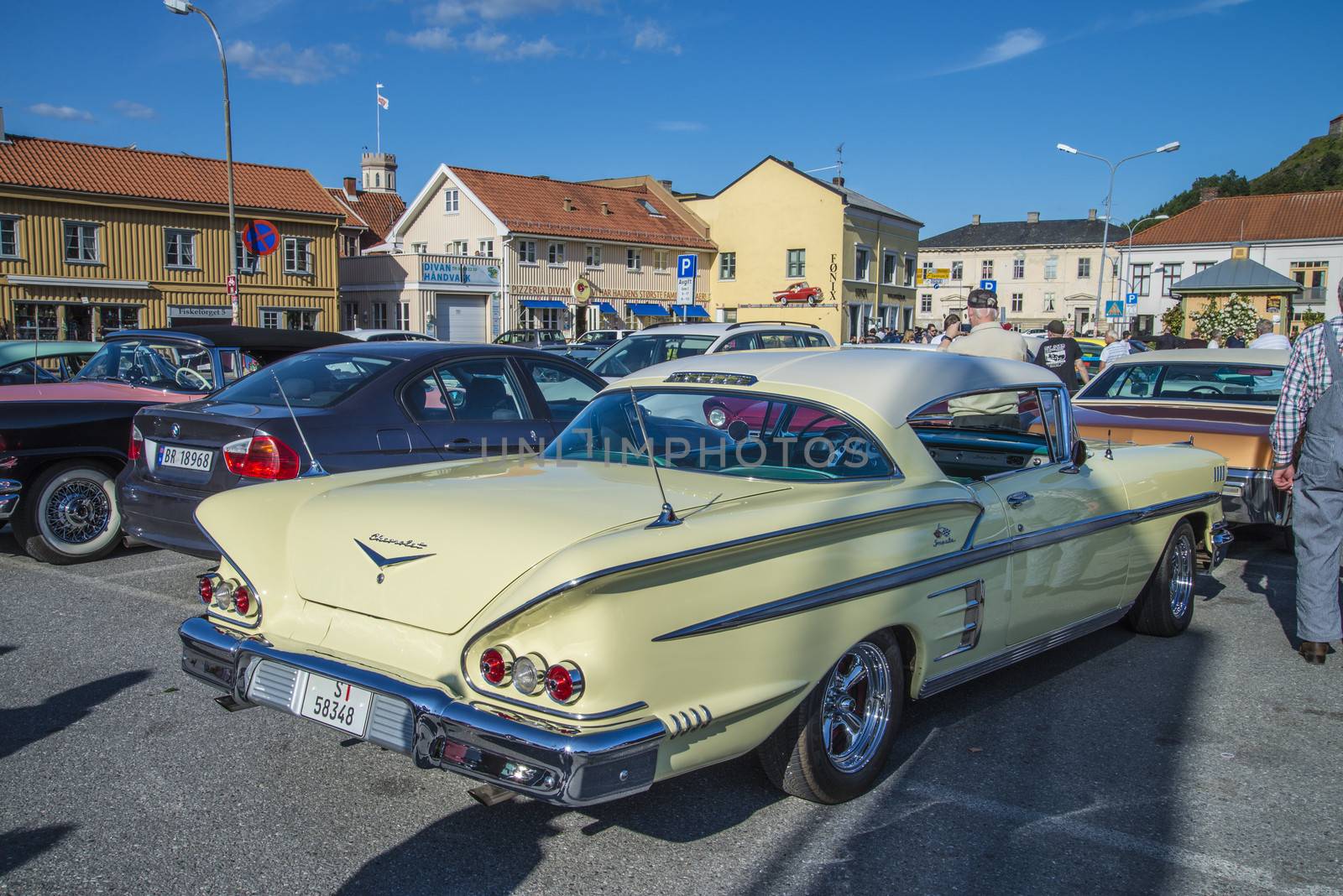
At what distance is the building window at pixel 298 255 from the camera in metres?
37.0

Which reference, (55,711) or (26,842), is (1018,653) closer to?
(26,842)

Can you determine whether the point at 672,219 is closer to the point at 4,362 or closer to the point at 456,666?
the point at 4,362

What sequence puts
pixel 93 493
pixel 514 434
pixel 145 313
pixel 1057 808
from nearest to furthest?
pixel 1057 808
pixel 514 434
pixel 93 493
pixel 145 313

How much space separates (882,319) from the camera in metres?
52.9

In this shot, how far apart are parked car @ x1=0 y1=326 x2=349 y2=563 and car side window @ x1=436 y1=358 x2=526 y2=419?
7.37ft

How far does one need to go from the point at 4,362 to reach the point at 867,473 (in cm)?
1035

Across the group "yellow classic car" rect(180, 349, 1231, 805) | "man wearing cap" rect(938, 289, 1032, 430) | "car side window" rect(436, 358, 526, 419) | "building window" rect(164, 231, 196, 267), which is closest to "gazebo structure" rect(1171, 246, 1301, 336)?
A: "man wearing cap" rect(938, 289, 1032, 430)

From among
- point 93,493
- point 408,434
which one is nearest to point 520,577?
point 408,434

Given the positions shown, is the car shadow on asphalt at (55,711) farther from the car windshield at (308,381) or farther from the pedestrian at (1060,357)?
the pedestrian at (1060,357)

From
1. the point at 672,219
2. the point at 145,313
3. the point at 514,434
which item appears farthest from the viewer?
the point at 672,219

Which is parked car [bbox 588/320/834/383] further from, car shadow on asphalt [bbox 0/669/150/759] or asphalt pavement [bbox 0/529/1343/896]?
car shadow on asphalt [bbox 0/669/150/759]

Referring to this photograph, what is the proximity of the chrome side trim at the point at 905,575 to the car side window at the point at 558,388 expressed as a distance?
3.17 m

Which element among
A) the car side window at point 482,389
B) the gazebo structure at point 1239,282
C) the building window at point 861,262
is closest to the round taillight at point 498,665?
the car side window at point 482,389

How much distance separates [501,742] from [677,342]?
885 cm
